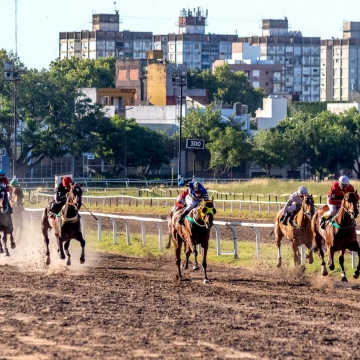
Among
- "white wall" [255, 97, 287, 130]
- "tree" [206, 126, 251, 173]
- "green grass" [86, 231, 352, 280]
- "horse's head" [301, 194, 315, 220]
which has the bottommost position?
"green grass" [86, 231, 352, 280]

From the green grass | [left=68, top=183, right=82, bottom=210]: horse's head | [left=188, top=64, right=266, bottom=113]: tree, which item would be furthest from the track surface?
[left=188, top=64, right=266, bottom=113]: tree

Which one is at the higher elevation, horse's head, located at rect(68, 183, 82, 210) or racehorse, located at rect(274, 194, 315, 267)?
horse's head, located at rect(68, 183, 82, 210)

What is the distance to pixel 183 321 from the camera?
1350 centimetres

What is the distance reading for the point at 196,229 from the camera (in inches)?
730

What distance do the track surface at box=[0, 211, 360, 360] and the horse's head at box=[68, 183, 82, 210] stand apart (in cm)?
127

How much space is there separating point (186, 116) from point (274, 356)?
71.2m

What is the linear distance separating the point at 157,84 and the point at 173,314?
93069mm

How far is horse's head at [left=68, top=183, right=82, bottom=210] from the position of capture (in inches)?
800

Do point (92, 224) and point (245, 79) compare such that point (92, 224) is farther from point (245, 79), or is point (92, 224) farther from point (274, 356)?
point (245, 79)

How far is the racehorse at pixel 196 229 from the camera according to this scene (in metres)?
18.1

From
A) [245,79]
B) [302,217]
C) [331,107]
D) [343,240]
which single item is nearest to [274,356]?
[343,240]

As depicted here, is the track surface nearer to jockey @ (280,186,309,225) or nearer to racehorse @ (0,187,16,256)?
jockey @ (280,186,309,225)

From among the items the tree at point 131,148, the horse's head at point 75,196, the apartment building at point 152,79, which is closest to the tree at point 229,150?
the tree at point 131,148

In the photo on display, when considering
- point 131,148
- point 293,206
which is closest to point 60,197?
point 293,206
